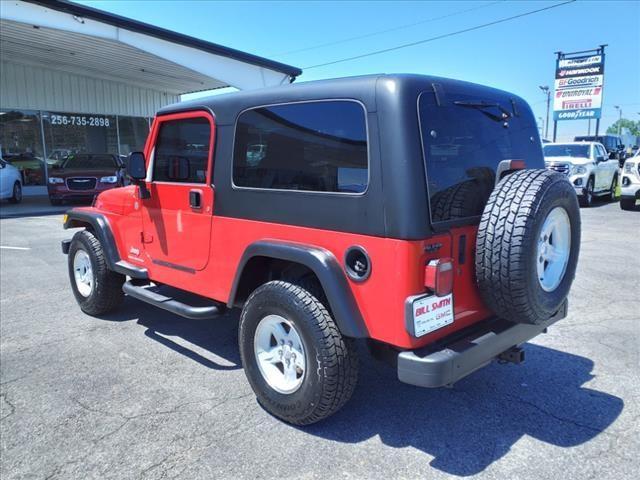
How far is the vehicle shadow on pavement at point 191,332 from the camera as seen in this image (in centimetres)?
412

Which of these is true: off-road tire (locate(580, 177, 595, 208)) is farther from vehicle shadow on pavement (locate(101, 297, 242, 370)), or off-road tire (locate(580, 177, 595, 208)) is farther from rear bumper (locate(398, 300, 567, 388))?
rear bumper (locate(398, 300, 567, 388))

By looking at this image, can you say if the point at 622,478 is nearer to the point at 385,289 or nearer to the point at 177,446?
the point at 385,289

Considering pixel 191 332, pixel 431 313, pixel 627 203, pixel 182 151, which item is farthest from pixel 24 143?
pixel 431 313

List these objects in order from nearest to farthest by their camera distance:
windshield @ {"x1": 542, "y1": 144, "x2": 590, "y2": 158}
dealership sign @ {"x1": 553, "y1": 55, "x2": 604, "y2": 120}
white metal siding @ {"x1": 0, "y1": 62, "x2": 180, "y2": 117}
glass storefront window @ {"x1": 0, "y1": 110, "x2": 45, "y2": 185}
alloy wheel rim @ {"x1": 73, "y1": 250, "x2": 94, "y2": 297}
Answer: alloy wheel rim @ {"x1": 73, "y1": 250, "x2": 94, "y2": 297} → windshield @ {"x1": 542, "y1": 144, "x2": 590, "y2": 158} → white metal siding @ {"x1": 0, "y1": 62, "x2": 180, "y2": 117} → glass storefront window @ {"x1": 0, "y1": 110, "x2": 45, "y2": 185} → dealership sign @ {"x1": 553, "y1": 55, "x2": 604, "y2": 120}

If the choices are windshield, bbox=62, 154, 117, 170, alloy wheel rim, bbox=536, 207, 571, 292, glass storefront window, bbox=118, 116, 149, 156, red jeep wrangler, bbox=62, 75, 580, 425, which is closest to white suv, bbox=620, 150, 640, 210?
red jeep wrangler, bbox=62, 75, 580, 425

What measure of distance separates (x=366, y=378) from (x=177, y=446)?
4.69ft

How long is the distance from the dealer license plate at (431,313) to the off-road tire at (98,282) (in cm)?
341

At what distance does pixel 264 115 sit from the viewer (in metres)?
3.27

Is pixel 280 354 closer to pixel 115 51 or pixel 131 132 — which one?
pixel 115 51

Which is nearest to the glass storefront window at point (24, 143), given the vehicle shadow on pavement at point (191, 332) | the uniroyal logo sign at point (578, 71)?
the vehicle shadow on pavement at point (191, 332)

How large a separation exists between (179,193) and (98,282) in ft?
5.26

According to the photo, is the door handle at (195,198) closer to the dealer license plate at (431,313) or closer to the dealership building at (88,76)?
the dealer license plate at (431,313)

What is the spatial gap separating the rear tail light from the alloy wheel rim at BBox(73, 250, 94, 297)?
377cm

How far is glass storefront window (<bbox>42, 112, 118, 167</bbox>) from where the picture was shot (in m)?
19.8
